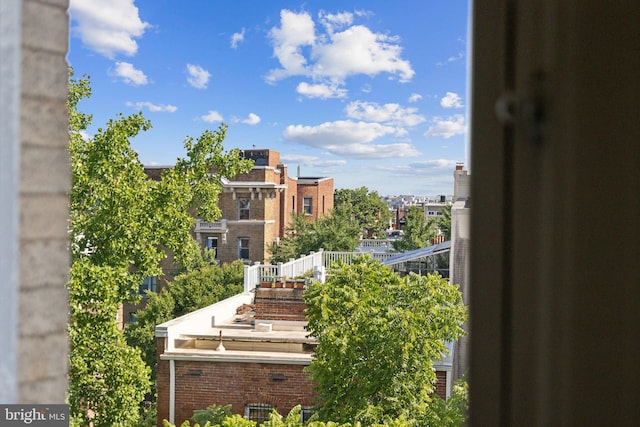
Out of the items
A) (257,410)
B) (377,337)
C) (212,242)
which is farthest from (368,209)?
(377,337)

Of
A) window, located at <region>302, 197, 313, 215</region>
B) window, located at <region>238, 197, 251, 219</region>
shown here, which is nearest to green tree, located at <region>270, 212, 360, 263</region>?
window, located at <region>238, 197, 251, 219</region>

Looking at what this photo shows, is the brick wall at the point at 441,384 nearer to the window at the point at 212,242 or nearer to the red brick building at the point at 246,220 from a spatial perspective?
the red brick building at the point at 246,220

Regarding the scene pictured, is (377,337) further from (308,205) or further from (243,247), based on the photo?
(308,205)

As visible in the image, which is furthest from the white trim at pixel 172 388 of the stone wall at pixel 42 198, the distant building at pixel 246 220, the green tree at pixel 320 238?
the distant building at pixel 246 220

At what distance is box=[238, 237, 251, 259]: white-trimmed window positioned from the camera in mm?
12305

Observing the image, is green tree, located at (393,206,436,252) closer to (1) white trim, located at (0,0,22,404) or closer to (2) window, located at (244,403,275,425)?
(2) window, located at (244,403,275,425)

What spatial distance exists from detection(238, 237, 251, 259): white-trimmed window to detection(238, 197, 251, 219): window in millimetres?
466

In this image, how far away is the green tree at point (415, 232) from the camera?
9.74 metres

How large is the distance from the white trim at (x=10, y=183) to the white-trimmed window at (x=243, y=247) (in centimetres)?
1186

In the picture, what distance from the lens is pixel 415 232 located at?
32.2 feet

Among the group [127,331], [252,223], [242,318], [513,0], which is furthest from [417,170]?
[252,223]

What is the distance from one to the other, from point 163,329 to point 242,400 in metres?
0.78

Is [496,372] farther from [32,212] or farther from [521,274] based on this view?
[32,212]

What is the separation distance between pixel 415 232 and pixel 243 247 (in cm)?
402
